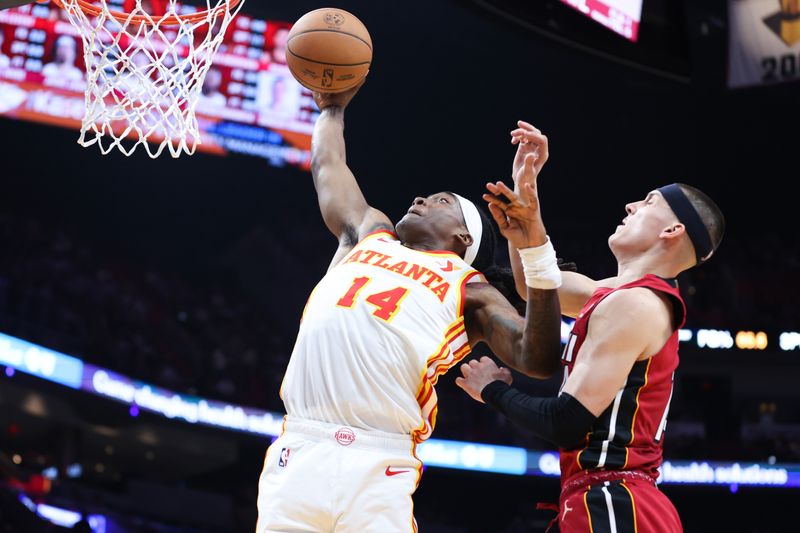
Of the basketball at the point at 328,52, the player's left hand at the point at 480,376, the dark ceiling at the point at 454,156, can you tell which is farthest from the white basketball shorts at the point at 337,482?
the dark ceiling at the point at 454,156

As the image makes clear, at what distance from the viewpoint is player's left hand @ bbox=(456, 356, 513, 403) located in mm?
3273

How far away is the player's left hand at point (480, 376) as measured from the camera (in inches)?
129

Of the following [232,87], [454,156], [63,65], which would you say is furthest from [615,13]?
[454,156]

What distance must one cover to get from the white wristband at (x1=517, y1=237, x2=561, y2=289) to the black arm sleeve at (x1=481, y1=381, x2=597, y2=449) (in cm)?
38

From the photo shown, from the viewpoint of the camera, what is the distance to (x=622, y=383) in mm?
2953

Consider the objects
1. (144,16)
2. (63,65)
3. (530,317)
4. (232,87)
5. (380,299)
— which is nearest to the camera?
(530,317)

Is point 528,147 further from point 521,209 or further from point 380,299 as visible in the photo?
point 380,299

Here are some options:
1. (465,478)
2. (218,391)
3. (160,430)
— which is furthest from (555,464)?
(160,430)

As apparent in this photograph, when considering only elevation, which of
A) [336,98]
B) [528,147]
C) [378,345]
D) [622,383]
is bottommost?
[622,383]

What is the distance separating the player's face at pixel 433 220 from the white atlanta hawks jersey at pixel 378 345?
10.2 inches

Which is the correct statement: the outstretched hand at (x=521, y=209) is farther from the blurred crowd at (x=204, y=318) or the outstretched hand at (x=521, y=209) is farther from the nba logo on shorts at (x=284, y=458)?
the blurred crowd at (x=204, y=318)

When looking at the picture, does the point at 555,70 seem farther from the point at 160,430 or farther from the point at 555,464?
the point at 160,430

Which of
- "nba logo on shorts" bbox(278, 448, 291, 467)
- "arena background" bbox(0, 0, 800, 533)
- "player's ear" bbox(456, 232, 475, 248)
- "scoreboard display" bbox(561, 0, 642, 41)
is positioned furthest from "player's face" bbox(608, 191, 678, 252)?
"arena background" bbox(0, 0, 800, 533)

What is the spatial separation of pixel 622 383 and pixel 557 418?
227 millimetres
